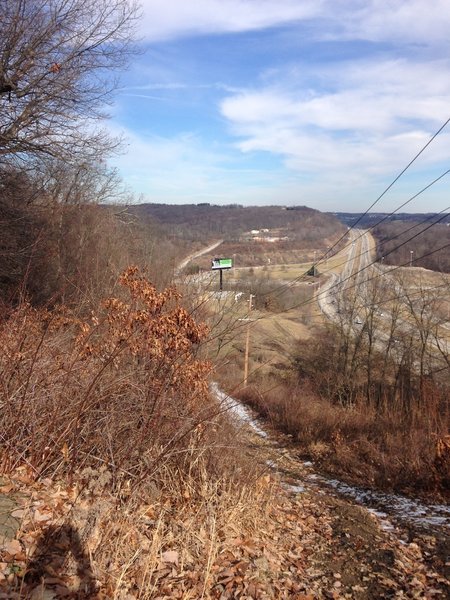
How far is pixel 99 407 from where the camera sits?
497 cm

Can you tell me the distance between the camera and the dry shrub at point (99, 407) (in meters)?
4.45

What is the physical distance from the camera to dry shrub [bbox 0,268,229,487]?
4453mm

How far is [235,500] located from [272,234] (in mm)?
84528

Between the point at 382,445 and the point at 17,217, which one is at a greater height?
the point at 17,217

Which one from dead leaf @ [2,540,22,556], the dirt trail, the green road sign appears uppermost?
the green road sign

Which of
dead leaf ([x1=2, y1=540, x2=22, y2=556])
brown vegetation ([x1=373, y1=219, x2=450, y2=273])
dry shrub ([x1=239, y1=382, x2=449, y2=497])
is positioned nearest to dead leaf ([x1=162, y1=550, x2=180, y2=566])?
dead leaf ([x1=2, y1=540, x2=22, y2=556])

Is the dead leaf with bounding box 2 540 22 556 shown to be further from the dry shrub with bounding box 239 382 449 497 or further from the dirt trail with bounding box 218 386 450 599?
the dry shrub with bounding box 239 382 449 497

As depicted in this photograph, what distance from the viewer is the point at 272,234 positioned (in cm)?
8806

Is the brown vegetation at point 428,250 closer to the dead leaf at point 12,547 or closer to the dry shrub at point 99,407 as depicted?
the dry shrub at point 99,407

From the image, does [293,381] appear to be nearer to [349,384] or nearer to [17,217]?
[349,384]

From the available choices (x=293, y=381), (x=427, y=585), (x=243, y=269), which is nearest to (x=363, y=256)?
(x=243, y=269)

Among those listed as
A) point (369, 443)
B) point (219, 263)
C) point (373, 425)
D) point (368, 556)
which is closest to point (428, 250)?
point (219, 263)

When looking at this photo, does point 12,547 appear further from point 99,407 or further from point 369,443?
point 369,443

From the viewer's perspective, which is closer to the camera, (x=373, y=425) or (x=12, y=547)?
(x=12, y=547)
